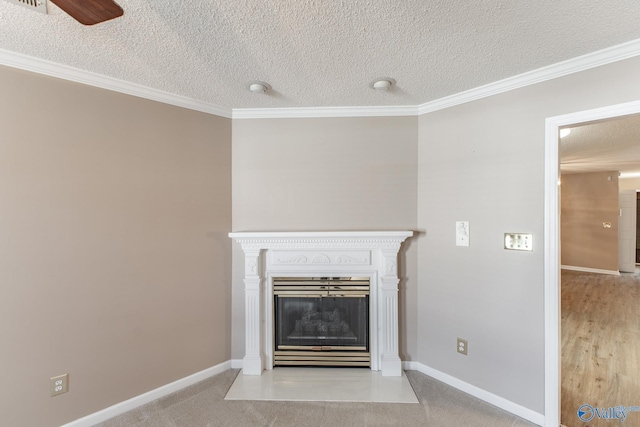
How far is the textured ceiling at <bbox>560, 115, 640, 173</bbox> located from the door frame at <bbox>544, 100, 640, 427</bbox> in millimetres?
702

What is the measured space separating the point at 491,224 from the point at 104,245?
2.89 metres

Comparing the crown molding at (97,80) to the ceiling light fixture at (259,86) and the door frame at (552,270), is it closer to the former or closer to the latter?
the ceiling light fixture at (259,86)

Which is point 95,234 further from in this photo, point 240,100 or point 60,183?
point 240,100

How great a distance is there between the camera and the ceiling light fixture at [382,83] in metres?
2.00

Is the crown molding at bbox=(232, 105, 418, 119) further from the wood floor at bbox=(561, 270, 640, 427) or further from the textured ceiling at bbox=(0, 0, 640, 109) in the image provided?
the wood floor at bbox=(561, 270, 640, 427)

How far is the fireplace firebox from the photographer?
99.8 inches

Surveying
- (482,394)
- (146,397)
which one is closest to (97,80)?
(146,397)

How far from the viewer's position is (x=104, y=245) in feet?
6.49

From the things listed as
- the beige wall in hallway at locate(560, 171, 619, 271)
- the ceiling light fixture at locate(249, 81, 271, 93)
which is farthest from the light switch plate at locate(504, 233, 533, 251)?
the beige wall in hallway at locate(560, 171, 619, 271)

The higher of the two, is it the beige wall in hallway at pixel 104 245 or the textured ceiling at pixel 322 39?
the textured ceiling at pixel 322 39

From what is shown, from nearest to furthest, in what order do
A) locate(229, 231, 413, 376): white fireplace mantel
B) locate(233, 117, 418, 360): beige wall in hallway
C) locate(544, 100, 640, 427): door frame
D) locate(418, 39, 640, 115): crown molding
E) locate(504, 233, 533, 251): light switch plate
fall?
locate(418, 39, 640, 115): crown molding → locate(544, 100, 640, 427): door frame → locate(504, 233, 533, 251): light switch plate → locate(229, 231, 413, 376): white fireplace mantel → locate(233, 117, 418, 360): beige wall in hallway

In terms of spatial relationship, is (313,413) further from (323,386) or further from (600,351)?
(600,351)

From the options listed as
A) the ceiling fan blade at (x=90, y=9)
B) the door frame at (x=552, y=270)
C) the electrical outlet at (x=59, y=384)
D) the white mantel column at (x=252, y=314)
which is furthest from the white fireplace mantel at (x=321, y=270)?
the ceiling fan blade at (x=90, y=9)

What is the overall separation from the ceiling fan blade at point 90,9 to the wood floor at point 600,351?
3.53 meters
